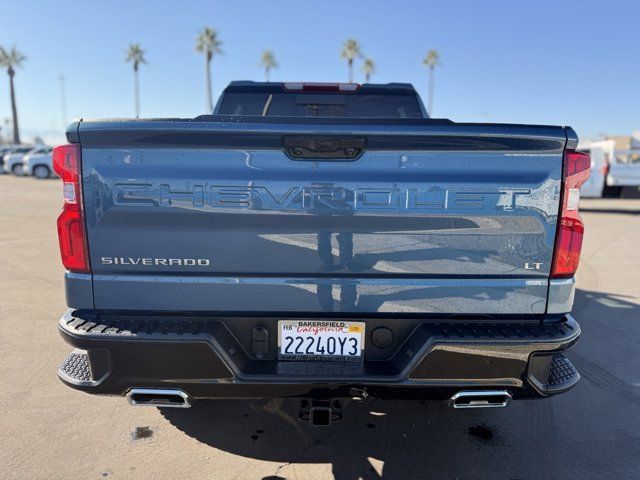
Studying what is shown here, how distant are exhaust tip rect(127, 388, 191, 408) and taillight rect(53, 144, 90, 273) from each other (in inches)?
25.1

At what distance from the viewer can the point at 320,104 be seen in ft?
13.9

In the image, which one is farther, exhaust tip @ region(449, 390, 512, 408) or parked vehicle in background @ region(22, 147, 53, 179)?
parked vehicle in background @ region(22, 147, 53, 179)

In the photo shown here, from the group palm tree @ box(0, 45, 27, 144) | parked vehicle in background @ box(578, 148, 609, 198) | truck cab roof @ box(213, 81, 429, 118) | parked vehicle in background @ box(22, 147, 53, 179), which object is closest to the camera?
truck cab roof @ box(213, 81, 429, 118)

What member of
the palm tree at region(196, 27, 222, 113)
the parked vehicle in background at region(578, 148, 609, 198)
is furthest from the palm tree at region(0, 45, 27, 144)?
the parked vehicle in background at region(578, 148, 609, 198)

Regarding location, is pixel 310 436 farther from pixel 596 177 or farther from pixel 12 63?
pixel 12 63

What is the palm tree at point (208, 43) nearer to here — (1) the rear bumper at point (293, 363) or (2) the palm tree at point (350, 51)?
(2) the palm tree at point (350, 51)

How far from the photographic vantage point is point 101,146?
208 centimetres

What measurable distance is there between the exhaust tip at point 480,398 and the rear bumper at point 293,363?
31 mm

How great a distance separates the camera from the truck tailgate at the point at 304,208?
82.3 inches

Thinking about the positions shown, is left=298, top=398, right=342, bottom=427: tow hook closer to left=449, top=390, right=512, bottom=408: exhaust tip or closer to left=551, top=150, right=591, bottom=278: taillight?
left=449, top=390, right=512, bottom=408: exhaust tip

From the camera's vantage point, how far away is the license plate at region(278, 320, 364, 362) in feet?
7.36

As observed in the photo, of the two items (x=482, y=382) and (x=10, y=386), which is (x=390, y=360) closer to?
(x=482, y=382)

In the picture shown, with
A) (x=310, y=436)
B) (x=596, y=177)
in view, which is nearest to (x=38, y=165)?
(x=596, y=177)

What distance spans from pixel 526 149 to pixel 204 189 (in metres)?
1.48
